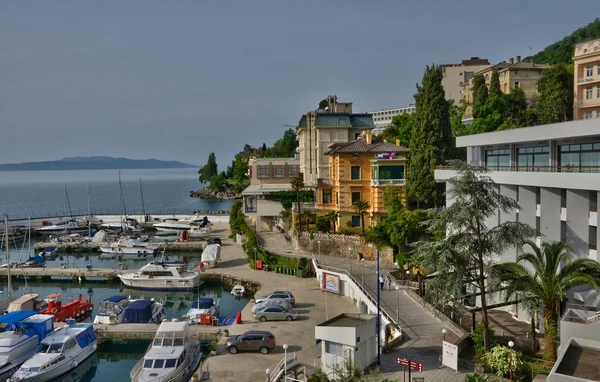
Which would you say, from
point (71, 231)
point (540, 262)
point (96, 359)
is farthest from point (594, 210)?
point (71, 231)

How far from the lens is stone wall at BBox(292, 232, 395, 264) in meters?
45.1

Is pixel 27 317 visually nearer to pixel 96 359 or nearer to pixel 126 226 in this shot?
pixel 96 359

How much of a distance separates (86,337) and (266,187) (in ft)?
124

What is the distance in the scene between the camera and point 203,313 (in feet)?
118

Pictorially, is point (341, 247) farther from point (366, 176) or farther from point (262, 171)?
point (262, 171)

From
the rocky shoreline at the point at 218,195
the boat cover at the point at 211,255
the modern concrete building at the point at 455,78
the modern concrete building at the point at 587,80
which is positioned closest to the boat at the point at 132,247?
the boat cover at the point at 211,255

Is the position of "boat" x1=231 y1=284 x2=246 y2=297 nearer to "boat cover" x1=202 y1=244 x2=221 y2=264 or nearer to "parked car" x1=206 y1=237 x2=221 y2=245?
"boat cover" x1=202 y1=244 x2=221 y2=264

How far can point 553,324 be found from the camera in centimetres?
2056

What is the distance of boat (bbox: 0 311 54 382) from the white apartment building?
2747 centimetres

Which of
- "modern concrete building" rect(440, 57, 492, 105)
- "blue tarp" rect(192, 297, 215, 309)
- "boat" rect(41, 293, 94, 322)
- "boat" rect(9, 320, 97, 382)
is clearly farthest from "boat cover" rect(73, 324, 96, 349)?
"modern concrete building" rect(440, 57, 492, 105)

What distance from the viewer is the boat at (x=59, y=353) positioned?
27625 millimetres

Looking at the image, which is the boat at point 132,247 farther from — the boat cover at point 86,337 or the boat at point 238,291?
the boat cover at point 86,337

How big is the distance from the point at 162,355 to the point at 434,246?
16106mm

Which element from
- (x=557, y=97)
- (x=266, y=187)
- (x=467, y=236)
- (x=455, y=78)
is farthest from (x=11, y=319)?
(x=455, y=78)
